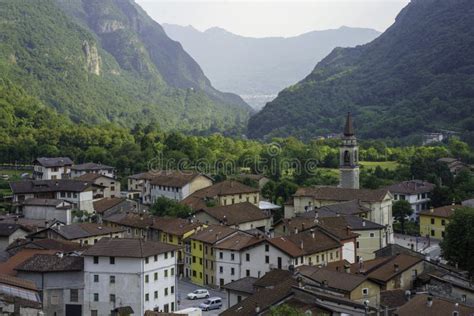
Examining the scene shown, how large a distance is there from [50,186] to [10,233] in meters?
21.3

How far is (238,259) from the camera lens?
1801 inches

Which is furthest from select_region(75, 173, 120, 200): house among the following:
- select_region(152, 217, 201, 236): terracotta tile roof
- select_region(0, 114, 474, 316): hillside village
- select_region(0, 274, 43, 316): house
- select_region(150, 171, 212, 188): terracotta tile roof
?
select_region(0, 274, 43, 316): house

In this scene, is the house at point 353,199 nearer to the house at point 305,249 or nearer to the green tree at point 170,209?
the green tree at point 170,209

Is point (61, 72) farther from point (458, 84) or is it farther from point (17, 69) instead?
point (458, 84)

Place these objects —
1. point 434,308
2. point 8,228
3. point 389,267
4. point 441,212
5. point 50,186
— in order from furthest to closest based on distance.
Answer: point 50,186, point 441,212, point 8,228, point 389,267, point 434,308

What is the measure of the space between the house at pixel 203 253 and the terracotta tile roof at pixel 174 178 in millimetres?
22795

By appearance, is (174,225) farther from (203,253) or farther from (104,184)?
(104,184)

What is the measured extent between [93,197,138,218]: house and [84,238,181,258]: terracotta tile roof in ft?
82.7

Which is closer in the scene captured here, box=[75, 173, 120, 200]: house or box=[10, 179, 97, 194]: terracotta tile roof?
box=[10, 179, 97, 194]: terracotta tile roof

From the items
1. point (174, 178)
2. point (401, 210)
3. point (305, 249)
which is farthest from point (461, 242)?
point (174, 178)

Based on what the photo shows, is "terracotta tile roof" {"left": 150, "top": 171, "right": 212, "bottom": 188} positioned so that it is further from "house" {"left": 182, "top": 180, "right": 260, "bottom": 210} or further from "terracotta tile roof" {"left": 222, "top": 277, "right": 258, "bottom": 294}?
"terracotta tile roof" {"left": 222, "top": 277, "right": 258, "bottom": 294}

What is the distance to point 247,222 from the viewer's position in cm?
5784

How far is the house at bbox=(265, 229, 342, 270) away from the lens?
42844 millimetres

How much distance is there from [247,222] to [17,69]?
13755 cm
